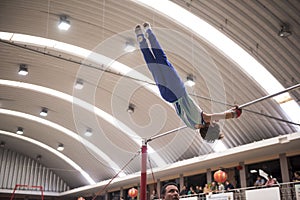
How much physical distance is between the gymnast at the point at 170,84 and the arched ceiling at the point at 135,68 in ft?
10.6

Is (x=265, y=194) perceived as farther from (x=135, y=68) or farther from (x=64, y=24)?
(x=64, y=24)

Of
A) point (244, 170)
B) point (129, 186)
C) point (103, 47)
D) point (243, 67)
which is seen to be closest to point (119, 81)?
point (103, 47)

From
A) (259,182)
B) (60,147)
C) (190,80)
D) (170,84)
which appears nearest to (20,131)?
(60,147)

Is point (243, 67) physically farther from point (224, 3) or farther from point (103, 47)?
point (103, 47)

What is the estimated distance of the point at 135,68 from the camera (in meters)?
11.0

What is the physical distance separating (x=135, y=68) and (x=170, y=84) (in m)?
7.24

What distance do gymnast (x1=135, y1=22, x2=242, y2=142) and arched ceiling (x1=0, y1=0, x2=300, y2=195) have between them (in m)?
3.23

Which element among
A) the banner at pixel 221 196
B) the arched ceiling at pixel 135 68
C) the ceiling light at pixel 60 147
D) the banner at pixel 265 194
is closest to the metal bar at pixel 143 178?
the arched ceiling at pixel 135 68

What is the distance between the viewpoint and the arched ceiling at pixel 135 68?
8.25 meters

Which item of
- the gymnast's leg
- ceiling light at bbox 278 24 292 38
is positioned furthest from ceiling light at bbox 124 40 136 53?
the gymnast's leg

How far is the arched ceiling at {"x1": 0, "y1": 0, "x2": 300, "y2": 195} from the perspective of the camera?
8.25m

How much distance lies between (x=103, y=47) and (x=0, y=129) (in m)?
13.5

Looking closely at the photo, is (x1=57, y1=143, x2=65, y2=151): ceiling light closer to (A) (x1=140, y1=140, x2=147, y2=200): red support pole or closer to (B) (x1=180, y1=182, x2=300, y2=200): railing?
(B) (x1=180, y1=182, x2=300, y2=200): railing

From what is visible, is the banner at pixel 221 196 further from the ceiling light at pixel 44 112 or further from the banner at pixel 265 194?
the ceiling light at pixel 44 112
